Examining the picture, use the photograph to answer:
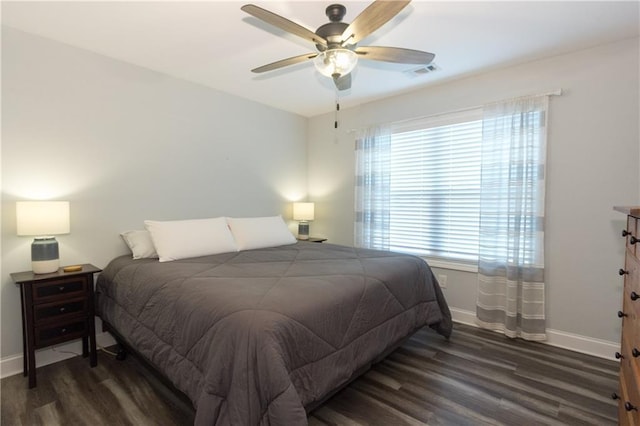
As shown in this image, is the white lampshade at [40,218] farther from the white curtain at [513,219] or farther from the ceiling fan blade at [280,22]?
the white curtain at [513,219]

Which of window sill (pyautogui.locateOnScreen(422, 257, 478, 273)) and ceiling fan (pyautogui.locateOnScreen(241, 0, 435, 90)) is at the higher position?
ceiling fan (pyautogui.locateOnScreen(241, 0, 435, 90))

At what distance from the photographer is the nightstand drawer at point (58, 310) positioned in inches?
84.7

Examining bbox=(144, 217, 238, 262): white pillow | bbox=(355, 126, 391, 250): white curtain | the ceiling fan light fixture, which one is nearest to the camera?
the ceiling fan light fixture

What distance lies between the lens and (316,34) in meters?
1.79

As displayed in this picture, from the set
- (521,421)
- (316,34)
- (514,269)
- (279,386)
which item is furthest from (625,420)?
(316,34)

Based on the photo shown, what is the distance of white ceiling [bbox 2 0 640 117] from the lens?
204cm

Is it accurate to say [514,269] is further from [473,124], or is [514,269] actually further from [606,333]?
[473,124]

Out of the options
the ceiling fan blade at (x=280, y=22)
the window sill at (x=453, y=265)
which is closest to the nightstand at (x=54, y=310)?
the ceiling fan blade at (x=280, y=22)

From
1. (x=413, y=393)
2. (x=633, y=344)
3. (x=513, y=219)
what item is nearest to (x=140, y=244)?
(x=413, y=393)

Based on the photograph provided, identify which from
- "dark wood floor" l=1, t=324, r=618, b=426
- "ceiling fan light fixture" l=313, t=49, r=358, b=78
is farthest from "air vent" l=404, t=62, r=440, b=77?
"dark wood floor" l=1, t=324, r=618, b=426

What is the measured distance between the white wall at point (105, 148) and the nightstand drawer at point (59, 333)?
371 mm

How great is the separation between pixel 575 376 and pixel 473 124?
2323 millimetres

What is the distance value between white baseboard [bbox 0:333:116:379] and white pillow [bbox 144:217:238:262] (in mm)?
975

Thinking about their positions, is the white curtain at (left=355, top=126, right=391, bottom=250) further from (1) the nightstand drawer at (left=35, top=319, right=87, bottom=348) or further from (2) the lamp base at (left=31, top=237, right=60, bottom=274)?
(2) the lamp base at (left=31, top=237, right=60, bottom=274)
